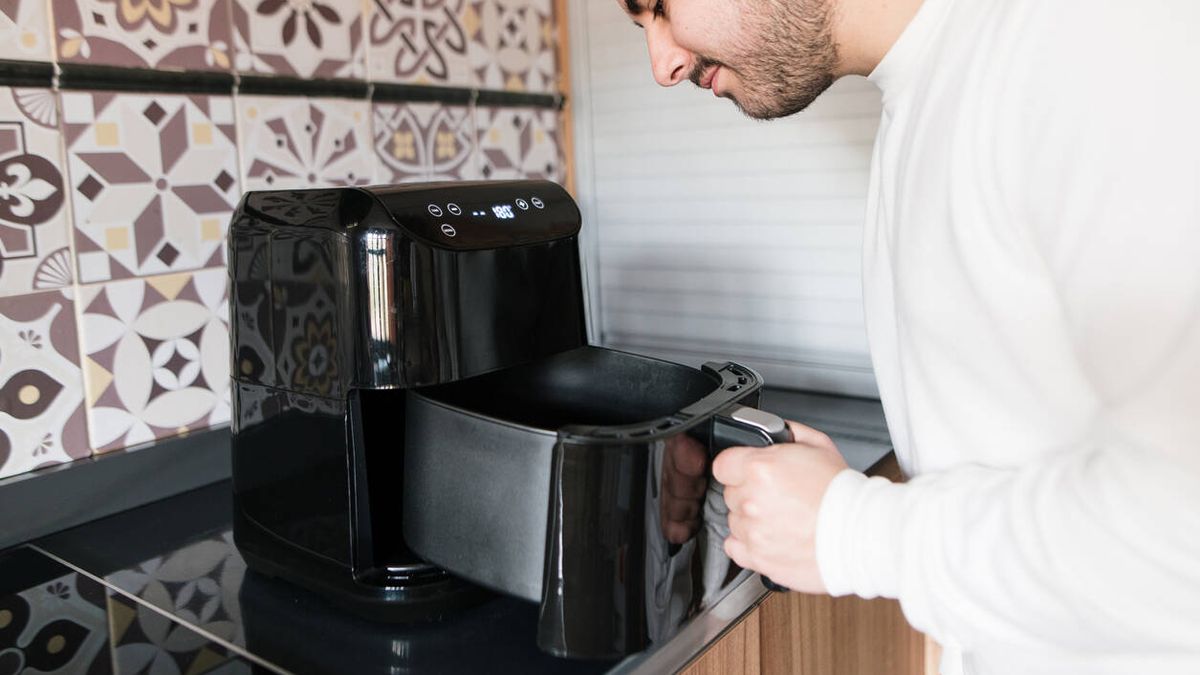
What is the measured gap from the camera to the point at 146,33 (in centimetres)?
95

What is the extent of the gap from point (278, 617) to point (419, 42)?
0.77 m

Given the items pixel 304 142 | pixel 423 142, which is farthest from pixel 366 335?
pixel 423 142

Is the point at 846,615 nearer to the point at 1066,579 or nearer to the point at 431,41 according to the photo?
the point at 1066,579

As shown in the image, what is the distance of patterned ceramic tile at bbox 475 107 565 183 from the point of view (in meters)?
1.34

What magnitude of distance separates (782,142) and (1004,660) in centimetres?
81

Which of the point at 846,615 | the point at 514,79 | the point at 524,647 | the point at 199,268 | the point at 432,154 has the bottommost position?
the point at 846,615

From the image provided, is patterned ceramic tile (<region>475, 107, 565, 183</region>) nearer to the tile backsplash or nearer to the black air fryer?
the tile backsplash

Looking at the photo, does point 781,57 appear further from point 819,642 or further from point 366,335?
point 819,642

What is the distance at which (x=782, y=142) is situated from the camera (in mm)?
1282

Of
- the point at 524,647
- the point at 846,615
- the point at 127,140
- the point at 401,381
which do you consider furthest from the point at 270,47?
the point at 846,615

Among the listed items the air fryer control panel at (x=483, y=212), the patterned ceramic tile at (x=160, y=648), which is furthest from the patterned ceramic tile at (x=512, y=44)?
the patterned ceramic tile at (x=160, y=648)

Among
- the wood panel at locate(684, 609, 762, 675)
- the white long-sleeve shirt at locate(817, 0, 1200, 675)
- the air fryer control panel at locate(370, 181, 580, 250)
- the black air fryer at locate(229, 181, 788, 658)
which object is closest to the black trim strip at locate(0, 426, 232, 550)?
the black air fryer at locate(229, 181, 788, 658)

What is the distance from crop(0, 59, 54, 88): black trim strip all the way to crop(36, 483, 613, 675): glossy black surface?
0.42 metres

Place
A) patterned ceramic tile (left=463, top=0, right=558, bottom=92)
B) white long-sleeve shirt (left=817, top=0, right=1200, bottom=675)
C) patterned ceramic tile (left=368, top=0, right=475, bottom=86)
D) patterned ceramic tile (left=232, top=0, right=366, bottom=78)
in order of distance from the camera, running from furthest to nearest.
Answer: patterned ceramic tile (left=463, top=0, right=558, bottom=92), patterned ceramic tile (left=368, top=0, right=475, bottom=86), patterned ceramic tile (left=232, top=0, right=366, bottom=78), white long-sleeve shirt (left=817, top=0, right=1200, bottom=675)
